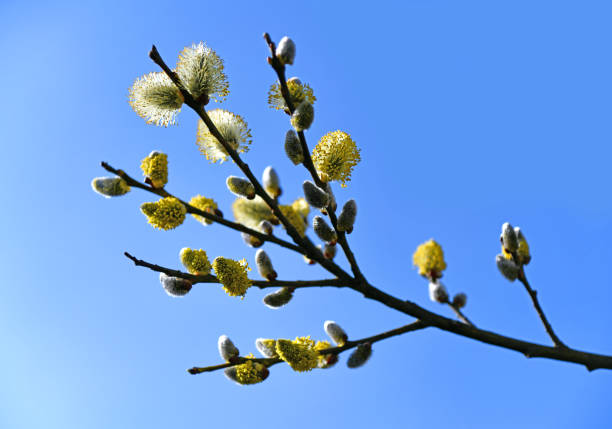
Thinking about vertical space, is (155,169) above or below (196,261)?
above

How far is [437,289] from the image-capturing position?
1.71 m

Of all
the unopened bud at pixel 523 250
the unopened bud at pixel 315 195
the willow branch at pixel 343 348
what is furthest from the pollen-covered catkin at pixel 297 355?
the unopened bud at pixel 523 250

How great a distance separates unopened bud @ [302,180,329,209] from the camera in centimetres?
160

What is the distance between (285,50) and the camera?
1539mm

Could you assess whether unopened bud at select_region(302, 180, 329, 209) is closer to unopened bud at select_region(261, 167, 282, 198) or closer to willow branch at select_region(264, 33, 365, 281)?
willow branch at select_region(264, 33, 365, 281)

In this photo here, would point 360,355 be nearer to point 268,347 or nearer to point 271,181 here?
point 268,347

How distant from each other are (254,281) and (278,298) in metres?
0.16

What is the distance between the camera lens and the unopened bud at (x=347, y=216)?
66.2 inches

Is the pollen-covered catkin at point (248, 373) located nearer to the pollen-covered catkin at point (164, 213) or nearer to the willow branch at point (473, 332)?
the willow branch at point (473, 332)

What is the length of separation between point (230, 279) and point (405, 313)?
0.62 m

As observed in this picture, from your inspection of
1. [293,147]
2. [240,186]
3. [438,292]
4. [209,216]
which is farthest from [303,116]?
[438,292]

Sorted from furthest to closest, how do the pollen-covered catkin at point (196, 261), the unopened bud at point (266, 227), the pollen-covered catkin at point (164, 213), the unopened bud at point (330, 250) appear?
the unopened bud at point (330, 250), the unopened bud at point (266, 227), the pollen-covered catkin at point (196, 261), the pollen-covered catkin at point (164, 213)

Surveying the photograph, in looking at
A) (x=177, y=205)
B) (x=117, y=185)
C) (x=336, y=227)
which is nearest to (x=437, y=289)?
(x=336, y=227)

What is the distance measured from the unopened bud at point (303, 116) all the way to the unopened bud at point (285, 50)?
0.15 m
